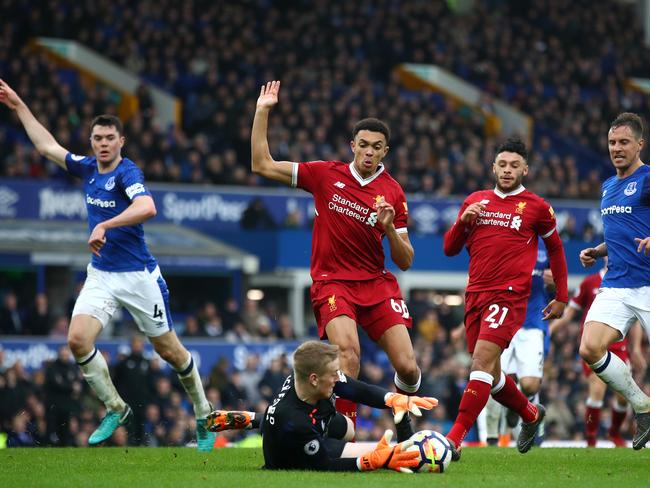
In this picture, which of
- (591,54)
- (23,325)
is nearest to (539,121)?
(591,54)

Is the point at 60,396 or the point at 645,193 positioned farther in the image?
the point at 60,396

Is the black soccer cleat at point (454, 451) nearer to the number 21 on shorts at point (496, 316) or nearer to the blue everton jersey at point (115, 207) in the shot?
the number 21 on shorts at point (496, 316)

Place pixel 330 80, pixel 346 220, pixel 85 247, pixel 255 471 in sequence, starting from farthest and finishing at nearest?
1. pixel 330 80
2. pixel 85 247
3. pixel 346 220
4. pixel 255 471

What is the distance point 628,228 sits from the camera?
407 inches

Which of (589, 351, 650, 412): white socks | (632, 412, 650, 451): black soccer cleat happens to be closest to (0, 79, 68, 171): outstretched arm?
(589, 351, 650, 412): white socks

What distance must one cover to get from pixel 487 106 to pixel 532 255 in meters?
25.5

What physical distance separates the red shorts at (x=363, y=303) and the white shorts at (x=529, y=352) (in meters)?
3.80

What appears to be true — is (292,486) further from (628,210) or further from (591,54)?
(591,54)

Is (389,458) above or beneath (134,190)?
beneath

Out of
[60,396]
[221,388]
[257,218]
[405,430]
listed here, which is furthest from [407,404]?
[257,218]

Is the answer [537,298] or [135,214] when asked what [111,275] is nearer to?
[135,214]

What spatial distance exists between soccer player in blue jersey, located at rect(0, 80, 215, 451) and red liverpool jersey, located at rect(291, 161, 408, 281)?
1577mm

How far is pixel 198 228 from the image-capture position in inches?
1030

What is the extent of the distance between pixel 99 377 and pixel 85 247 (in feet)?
40.4
